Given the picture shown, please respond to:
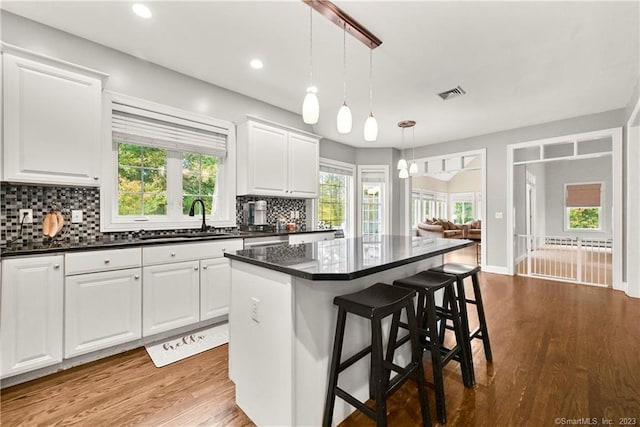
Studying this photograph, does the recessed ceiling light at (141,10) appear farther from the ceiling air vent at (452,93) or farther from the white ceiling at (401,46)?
the ceiling air vent at (452,93)

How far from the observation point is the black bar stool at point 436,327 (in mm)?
1554

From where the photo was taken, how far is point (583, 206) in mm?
8016

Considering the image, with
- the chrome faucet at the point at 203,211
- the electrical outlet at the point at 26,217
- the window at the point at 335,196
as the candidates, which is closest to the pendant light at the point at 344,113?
the chrome faucet at the point at 203,211

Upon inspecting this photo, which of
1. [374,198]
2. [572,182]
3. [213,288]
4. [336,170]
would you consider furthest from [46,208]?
[572,182]

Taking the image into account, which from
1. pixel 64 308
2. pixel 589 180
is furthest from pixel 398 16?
pixel 589 180

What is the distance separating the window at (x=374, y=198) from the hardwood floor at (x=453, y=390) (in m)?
3.68

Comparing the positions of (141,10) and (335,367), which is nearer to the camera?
(335,367)

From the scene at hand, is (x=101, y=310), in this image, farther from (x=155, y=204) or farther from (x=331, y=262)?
(x=331, y=262)

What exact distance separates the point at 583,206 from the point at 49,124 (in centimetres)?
1139

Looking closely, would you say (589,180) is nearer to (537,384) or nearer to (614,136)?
(614,136)

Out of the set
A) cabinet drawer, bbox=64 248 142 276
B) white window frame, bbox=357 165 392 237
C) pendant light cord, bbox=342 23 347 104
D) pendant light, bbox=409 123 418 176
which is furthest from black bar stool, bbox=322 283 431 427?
white window frame, bbox=357 165 392 237

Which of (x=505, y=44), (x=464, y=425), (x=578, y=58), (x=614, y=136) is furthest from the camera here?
(x=614, y=136)

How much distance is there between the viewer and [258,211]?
145 inches

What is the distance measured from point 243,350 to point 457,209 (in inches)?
504
